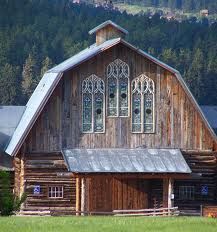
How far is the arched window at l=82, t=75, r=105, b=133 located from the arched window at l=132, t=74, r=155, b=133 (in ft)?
4.44

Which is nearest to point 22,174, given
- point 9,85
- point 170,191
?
point 170,191

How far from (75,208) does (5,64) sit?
69.3 metres

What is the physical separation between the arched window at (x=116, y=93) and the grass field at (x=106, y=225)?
1623 centimetres

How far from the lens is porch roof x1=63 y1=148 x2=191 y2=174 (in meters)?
58.2

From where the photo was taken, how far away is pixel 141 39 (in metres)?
173

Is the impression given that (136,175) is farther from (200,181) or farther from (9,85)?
(9,85)

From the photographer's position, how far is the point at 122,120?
59938 mm

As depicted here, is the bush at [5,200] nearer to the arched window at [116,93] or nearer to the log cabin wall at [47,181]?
the log cabin wall at [47,181]

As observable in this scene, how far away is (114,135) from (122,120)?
27.8 inches

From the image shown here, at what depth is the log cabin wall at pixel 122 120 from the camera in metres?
59.1

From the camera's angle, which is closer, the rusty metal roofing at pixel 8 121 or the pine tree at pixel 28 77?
the rusty metal roofing at pixel 8 121

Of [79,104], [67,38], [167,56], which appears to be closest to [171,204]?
[79,104]

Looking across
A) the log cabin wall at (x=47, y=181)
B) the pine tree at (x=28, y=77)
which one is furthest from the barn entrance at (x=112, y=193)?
the pine tree at (x=28, y=77)

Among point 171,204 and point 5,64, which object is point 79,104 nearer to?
point 171,204
